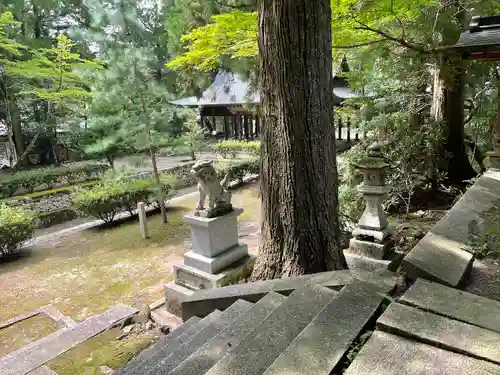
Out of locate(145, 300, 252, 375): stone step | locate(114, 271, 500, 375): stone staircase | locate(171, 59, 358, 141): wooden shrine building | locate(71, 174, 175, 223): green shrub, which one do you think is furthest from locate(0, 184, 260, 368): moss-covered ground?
locate(171, 59, 358, 141): wooden shrine building

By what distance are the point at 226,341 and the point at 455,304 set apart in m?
1.26

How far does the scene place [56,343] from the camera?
3.84 m

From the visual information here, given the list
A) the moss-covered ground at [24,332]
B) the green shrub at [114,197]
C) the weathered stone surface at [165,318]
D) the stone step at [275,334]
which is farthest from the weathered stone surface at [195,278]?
the green shrub at [114,197]

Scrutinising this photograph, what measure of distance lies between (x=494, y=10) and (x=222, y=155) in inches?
425

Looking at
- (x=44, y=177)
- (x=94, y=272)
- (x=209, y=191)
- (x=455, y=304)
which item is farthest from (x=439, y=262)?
(x=44, y=177)

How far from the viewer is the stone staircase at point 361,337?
1412 mm

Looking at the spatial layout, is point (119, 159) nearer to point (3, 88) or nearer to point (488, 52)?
point (3, 88)

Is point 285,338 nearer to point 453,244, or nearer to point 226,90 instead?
point 453,244

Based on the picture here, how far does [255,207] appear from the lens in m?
9.70

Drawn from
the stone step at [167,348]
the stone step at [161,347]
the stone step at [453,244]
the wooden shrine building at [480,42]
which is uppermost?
the wooden shrine building at [480,42]

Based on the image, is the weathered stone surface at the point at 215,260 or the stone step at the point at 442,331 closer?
the stone step at the point at 442,331

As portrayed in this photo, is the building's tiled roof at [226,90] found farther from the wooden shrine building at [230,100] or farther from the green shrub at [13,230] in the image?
the green shrub at [13,230]

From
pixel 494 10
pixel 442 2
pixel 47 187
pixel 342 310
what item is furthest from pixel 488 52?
pixel 47 187

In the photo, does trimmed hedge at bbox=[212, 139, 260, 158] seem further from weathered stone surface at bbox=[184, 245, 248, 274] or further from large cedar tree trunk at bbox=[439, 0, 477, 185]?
weathered stone surface at bbox=[184, 245, 248, 274]
